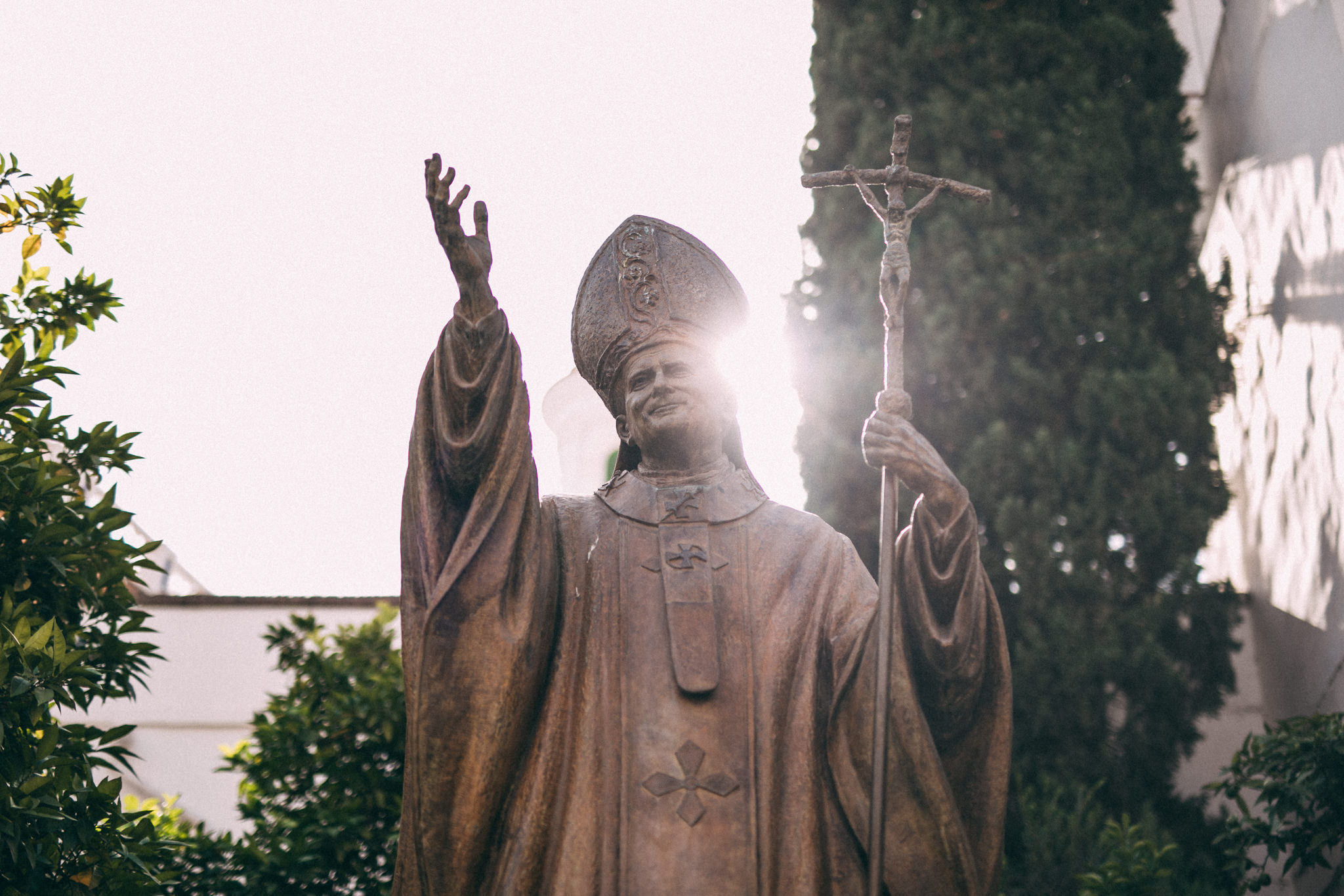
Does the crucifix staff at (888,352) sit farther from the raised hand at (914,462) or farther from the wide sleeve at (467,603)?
the wide sleeve at (467,603)

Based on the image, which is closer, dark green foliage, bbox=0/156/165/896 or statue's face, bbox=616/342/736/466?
statue's face, bbox=616/342/736/466

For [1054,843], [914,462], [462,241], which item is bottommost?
[1054,843]

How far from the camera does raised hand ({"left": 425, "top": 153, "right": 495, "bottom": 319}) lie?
2.97 m

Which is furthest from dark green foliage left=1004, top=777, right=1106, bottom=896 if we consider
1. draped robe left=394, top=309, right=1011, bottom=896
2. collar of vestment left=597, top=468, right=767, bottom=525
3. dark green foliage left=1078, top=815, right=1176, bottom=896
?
collar of vestment left=597, top=468, right=767, bottom=525

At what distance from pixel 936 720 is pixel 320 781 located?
207 inches

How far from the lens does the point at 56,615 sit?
4.85 metres

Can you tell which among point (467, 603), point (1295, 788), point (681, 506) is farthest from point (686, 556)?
point (1295, 788)

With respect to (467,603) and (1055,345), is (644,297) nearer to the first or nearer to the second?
(467,603)

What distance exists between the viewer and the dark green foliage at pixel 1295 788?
18.6ft

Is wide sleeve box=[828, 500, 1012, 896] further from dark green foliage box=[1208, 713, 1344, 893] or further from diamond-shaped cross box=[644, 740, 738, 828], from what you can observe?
dark green foliage box=[1208, 713, 1344, 893]

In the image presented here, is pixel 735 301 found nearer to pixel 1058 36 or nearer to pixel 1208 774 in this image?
pixel 1208 774

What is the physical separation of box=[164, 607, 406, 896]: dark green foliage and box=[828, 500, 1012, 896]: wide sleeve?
359 centimetres

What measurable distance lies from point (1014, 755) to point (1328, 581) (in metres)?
2.09

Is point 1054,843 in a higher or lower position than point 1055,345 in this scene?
lower
